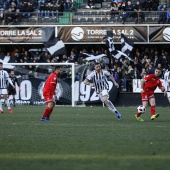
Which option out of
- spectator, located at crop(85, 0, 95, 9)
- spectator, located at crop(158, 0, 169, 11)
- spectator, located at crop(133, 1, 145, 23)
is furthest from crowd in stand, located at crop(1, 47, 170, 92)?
spectator, located at crop(85, 0, 95, 9)

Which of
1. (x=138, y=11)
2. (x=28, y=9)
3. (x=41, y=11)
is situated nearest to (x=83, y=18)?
(x=41, y=11)

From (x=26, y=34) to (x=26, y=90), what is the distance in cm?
767

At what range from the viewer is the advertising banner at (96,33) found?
41.9 meters

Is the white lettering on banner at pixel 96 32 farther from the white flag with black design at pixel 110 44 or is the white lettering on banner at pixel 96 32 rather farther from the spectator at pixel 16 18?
the spectator at pixel 16 18

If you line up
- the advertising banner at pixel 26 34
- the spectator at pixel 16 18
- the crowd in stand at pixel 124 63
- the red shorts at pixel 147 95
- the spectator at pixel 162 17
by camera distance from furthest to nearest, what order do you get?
the spectator at pixel 16 18 → the advertising banner at pixel 26 34 → the spectator at pixel 162 17 → the crowd in stand at pixel 124 63 → the red shorts at pixel 147 95

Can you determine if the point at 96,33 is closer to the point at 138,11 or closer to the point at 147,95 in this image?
the point at 138,11

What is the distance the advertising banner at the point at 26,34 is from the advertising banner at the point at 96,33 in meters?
0.89

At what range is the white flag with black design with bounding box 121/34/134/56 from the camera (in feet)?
124

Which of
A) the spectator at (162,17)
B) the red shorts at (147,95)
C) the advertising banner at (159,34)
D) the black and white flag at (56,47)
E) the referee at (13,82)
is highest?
the spectator at (162,17)

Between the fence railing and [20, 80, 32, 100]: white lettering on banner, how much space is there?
7577 millimetres

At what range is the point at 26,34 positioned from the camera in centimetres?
4356

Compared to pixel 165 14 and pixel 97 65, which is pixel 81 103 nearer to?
pixel 165 14

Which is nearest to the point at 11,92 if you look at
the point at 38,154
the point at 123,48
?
the point at 123,48

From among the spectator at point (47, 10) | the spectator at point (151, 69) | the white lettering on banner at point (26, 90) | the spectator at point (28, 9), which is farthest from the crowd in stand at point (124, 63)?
the spectator at point (28, 9)
